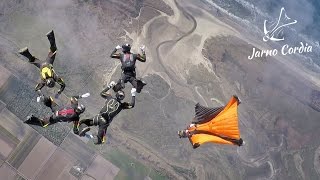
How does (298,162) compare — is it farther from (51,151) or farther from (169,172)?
(51,151)

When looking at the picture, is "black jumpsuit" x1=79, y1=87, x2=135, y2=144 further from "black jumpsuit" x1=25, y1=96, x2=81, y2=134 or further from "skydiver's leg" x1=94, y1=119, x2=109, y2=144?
"black jumpsuit" x1=25, y1=96, x2=81, y2=134

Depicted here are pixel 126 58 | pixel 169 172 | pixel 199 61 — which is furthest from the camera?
pixel 199 61

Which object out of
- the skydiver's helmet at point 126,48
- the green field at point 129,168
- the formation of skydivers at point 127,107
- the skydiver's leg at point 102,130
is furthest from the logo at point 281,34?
the skydiver's leg at point 102,130

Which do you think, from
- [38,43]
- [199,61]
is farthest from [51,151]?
[199,61]

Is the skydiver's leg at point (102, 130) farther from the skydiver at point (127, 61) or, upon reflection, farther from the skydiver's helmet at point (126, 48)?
the skydiver's helmet at point (126, 48)

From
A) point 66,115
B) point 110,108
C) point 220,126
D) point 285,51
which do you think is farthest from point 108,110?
point 285,51

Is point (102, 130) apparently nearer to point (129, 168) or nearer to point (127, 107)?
point (127, 107)
